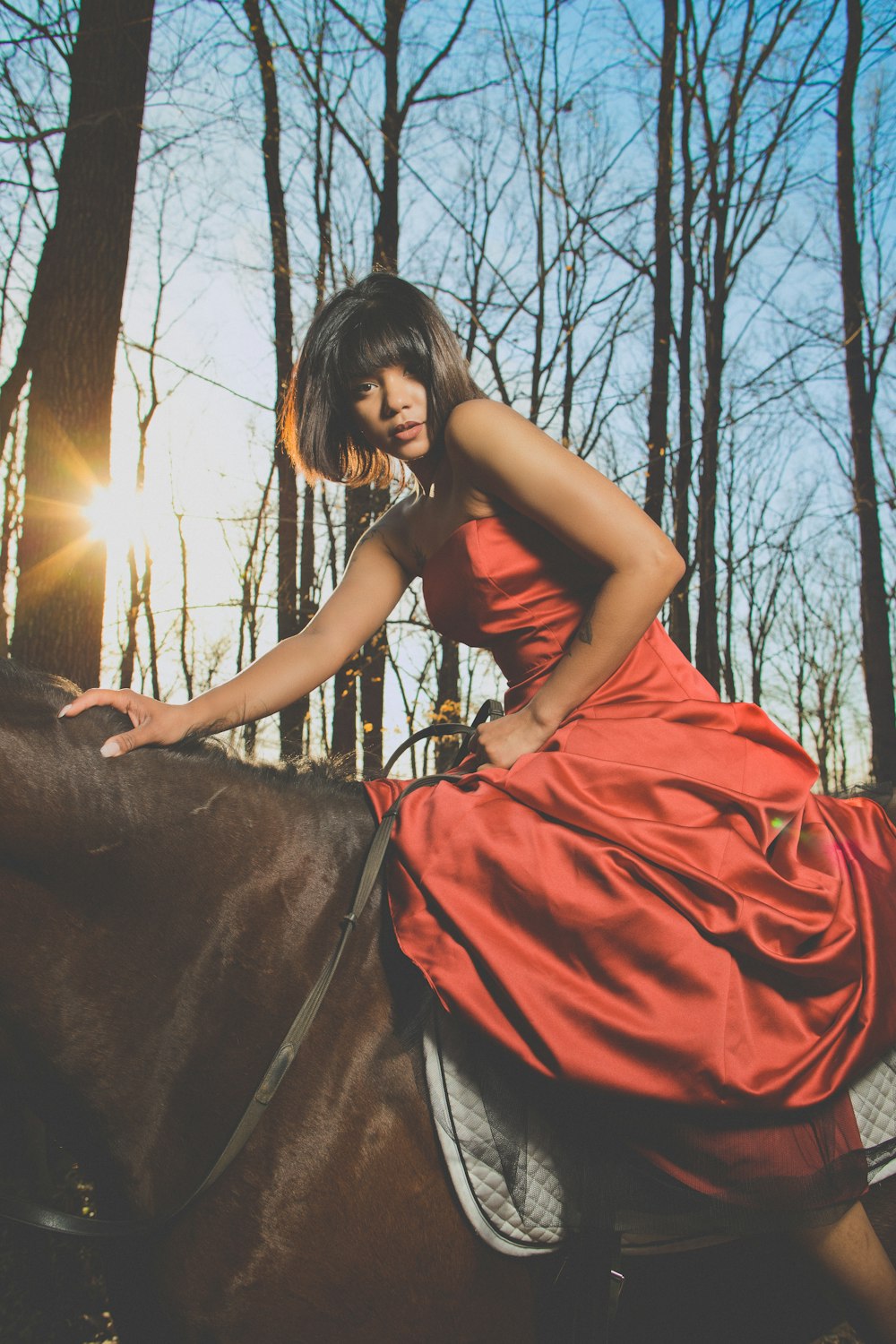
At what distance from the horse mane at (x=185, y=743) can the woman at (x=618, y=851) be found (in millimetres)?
44

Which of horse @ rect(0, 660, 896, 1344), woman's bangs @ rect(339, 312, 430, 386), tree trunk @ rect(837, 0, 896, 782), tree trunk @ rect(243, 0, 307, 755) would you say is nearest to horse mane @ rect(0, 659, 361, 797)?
horse @ rect(0, 660, 896, 1344)

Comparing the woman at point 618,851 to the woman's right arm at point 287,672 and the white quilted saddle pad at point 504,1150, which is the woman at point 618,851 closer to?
the woman's right arm at point 287,672

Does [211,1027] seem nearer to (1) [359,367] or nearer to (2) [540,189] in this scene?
(1) [359,367]

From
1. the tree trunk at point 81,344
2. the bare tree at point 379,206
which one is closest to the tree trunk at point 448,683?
the bare tree at point 379,206

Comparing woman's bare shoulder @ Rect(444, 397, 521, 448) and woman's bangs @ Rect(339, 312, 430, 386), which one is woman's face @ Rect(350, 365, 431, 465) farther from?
woman's bare shoulder @ Rect(444, 397, 521, 448)

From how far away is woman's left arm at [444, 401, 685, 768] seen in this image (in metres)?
1.68

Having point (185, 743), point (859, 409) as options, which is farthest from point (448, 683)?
point (185, 743)

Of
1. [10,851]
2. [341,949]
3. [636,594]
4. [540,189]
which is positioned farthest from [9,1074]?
[540,189]

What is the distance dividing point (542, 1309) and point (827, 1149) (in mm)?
615

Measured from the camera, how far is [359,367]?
1881 mm

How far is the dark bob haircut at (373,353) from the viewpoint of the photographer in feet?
6.15

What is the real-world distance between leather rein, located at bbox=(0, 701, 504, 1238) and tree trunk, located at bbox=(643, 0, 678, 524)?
28.7ft

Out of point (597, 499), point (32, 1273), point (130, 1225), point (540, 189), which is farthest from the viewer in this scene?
point (540, 189)

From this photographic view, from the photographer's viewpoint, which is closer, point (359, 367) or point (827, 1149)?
point (827, 1149)
